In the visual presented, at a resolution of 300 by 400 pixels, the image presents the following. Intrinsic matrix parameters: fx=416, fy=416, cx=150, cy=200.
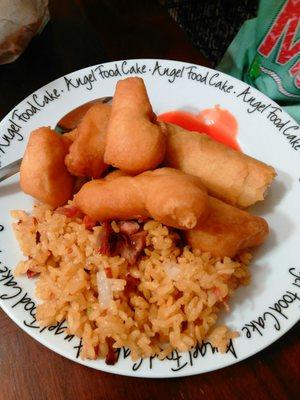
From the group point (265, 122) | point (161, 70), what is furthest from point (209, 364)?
point (161, 70)

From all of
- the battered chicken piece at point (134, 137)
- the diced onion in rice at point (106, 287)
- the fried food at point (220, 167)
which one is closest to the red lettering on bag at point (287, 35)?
the fried food at point (220, 167)

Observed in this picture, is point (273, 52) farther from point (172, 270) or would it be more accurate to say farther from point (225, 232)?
point (172, 270)

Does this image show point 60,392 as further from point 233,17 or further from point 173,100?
point 233,17

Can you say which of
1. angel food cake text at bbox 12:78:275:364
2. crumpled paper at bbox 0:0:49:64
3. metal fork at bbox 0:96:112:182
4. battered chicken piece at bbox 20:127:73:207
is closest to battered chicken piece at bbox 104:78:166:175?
angel food cake text at bbox 12:78:275:364

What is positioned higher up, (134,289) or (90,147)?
(90,147)

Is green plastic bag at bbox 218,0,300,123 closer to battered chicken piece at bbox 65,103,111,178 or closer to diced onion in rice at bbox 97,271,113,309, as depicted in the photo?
battered chicken piece at bbox 65,103,111,178

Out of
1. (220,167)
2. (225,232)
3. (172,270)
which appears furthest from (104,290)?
(220,167)
